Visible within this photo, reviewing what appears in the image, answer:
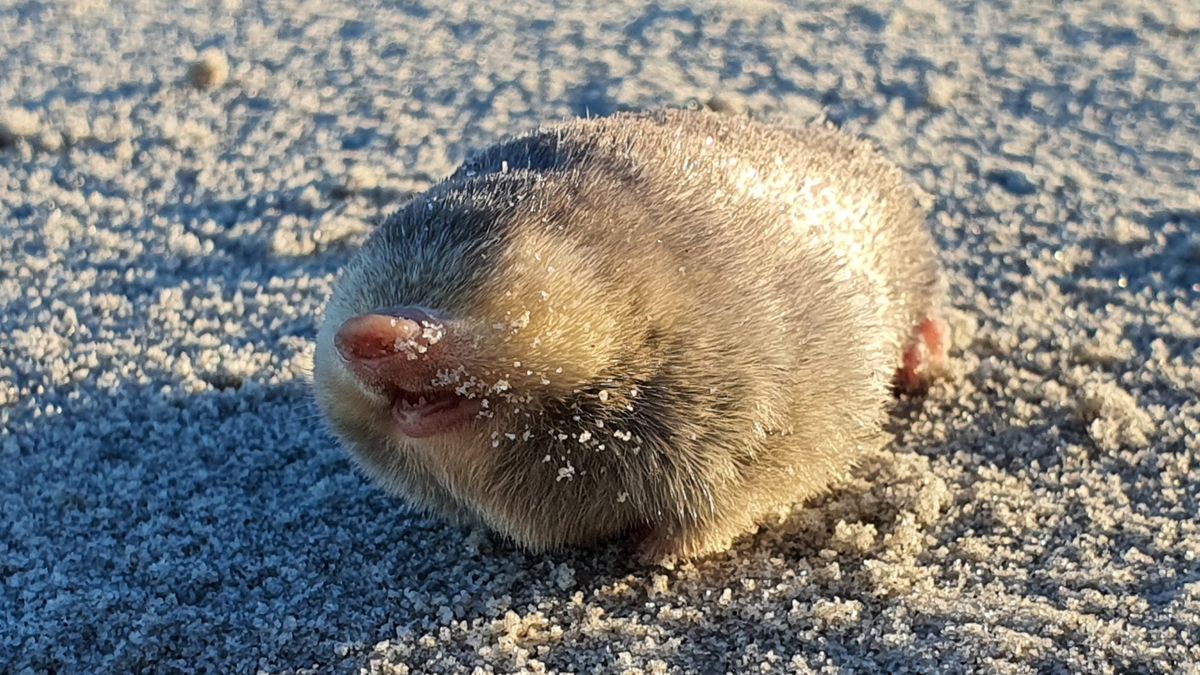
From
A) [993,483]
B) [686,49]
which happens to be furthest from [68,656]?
[686,49]

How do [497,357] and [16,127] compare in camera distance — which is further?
[16,127]

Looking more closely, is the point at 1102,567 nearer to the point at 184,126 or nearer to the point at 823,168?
the point at 823,168

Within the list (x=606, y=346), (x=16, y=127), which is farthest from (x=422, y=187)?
(x=606, y=346)

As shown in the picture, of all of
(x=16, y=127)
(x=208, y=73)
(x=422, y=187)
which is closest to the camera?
(x=422, y=187)

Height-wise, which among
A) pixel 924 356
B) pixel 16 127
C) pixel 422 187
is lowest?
pixel 924 356

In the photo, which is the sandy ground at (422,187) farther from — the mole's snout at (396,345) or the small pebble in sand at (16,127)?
the mole's snout at (396,345)

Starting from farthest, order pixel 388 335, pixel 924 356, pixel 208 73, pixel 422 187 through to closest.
Answer: pixel 208 73 < pixel 422 187 < pixel 924 356 < pixel 388 335

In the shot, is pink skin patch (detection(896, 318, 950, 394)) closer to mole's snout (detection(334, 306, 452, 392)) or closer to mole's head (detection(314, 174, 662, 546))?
mole's head (detection(314, 174, 662, 546))

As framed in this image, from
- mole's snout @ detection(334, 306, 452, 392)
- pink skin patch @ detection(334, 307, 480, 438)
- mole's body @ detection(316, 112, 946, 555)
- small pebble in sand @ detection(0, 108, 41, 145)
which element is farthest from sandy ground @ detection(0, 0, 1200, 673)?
mole's snout @ detection(334, 306, 452, 392)

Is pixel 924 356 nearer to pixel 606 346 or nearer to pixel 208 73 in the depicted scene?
pixel 606 346
